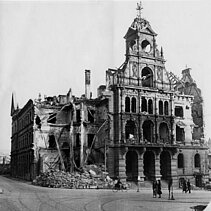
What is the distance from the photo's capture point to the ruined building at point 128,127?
29.2m

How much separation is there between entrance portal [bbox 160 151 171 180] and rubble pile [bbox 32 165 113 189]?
652cm

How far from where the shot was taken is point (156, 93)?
30.9m

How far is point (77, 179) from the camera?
25062mm

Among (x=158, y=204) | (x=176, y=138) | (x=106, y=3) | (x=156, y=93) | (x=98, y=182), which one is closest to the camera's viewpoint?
(x=106, y=3)

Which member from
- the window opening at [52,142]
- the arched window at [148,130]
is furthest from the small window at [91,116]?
the arched window at [148,130]

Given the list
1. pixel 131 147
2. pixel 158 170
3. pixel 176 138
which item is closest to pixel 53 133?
pixel 131 147

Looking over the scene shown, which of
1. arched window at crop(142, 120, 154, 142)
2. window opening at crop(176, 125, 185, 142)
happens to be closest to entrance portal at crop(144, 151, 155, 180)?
arched window at crop(142, 120, 154, 142)

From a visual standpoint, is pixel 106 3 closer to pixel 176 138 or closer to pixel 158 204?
pixel 158 204

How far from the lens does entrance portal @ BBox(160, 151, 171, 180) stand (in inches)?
1207

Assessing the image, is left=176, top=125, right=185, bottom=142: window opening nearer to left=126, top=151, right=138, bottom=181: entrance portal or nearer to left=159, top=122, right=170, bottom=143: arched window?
left=159, top=122, right=170, bottom=143: arched window

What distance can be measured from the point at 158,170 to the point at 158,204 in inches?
566

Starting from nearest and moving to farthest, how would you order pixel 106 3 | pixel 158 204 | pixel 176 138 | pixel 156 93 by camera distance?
pixel 106 3
pixel 158 204
pixel 156 93
pixel 176 138

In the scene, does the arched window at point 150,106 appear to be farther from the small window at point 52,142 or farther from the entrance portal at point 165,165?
the small window at point 52,142

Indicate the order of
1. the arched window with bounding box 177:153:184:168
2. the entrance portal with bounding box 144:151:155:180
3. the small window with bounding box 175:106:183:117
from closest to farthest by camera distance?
the entrance portal with bounding box 144:151:155:180
the arched window with bounding box 177:153:184:168
the small window with bounding box 175:106:183:117
